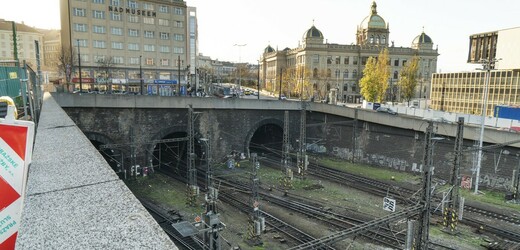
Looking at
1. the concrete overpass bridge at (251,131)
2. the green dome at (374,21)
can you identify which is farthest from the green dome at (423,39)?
the concrete overpass bridge at (251,131)

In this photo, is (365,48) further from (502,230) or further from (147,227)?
(147,227)

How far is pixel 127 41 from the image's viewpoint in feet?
178

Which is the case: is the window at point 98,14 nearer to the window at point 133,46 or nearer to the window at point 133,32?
the window at point 133,32

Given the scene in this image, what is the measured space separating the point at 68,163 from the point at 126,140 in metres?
26.3

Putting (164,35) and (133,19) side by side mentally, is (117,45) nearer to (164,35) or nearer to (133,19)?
(133,19)

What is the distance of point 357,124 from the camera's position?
111 ft

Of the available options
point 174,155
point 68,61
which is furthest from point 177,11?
point 174,155

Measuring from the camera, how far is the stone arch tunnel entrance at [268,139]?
130ft

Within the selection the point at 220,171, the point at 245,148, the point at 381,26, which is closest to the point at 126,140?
the point at 220,171

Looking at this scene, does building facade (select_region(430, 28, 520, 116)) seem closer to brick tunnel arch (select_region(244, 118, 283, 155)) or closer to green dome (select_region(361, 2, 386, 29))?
brick tunnel arch (select_region(244, 118, 283, 155))

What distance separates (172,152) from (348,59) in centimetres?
5382

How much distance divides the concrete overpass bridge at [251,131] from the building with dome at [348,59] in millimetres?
31582

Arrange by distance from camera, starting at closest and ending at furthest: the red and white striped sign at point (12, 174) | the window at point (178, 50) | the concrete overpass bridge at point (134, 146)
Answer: the red and white striped sign at point (12, 174) → the concrete overpass bridge at point (134, 146) → the window at point (178, 50)

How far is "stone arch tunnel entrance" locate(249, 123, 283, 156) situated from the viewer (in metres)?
39.6
